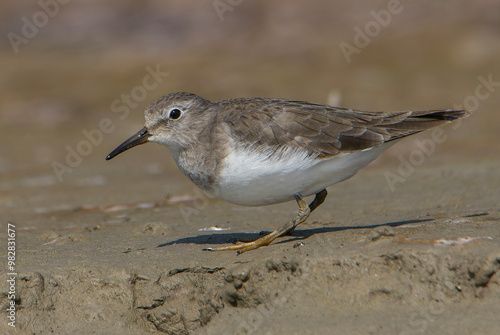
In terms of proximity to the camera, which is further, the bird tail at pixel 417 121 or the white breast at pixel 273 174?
the bird tail at pixel 417 121

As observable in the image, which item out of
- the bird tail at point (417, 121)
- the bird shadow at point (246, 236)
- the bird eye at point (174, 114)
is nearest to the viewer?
the bird shadow at point (246, 236)

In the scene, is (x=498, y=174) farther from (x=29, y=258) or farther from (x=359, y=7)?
(x=359, y=7)

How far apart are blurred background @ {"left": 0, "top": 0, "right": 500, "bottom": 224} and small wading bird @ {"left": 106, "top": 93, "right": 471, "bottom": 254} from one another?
2782 millimetres

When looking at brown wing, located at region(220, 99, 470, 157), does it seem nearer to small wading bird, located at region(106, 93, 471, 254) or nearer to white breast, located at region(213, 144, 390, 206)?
small wading bird, located at region(106, 93, 471, 254)

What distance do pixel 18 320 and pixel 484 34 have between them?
17123 millimetres

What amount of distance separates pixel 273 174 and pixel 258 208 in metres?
2.41

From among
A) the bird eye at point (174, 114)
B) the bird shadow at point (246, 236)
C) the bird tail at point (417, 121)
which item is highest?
the bird tail at point (417, 121)

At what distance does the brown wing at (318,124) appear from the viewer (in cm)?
600

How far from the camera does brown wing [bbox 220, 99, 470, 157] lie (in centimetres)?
600

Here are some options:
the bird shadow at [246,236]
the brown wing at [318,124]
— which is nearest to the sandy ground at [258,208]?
the bird shadow at [246,236]

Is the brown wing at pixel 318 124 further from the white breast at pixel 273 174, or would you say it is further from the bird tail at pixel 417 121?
the white breast at pixel 273 174

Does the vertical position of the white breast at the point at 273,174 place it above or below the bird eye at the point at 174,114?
below

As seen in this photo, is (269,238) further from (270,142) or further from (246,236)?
(270,142)

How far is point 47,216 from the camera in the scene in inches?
332
